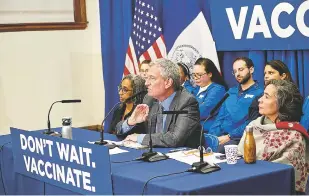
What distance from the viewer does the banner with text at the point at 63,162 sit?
3.13 metres

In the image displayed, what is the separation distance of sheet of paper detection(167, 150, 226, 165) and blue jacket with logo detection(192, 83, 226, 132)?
7.23 feet

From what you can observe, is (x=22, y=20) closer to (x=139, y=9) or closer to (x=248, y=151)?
(x=139, y=9)

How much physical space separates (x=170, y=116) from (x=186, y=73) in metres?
2.32

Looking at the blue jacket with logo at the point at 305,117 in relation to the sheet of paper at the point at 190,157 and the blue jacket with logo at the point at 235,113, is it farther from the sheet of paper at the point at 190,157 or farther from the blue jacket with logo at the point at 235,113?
the sheet of paper at the point at 190,157

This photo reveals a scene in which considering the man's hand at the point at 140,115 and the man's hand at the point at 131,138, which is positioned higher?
the man's hand at the point at 140,115

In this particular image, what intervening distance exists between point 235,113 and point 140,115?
142 cm

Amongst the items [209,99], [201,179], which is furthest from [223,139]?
[201,179]

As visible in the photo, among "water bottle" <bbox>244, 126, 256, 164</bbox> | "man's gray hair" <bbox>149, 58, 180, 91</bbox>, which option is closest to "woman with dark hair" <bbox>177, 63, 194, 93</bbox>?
"man's gray hair" <bbox>149, 58, 180, 91</bbox>

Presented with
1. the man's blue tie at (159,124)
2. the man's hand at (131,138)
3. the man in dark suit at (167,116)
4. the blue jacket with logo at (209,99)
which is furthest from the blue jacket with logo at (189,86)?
the man's hand at (131,138)

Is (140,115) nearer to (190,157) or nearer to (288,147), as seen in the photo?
(190,157)

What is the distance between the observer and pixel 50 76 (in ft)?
25.8

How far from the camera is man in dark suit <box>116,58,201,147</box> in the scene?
3966mm

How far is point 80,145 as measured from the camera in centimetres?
326

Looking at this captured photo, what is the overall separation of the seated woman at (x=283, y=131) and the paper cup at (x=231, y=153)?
19.1 inches
